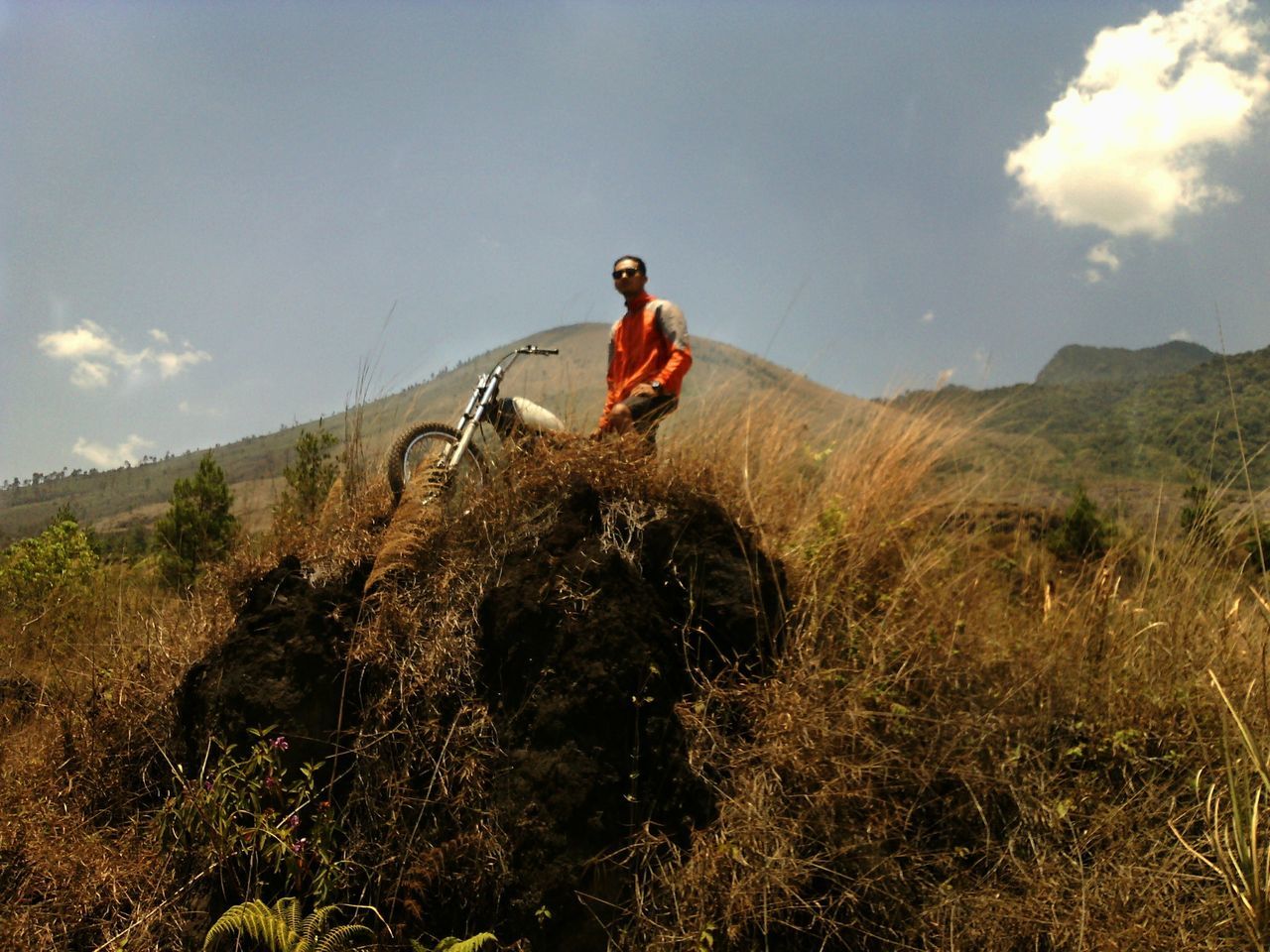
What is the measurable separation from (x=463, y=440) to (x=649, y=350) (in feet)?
4.49

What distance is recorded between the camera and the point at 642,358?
4.93 m

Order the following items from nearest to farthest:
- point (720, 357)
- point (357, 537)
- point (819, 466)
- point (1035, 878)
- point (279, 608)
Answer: point (1035, 878) < point (279, 608) < point (357, 537) < point (819, 466) < point (720, 357)

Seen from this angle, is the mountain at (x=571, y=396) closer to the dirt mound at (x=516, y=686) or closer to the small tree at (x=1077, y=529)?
the dirt mound at (x=516, y=686)

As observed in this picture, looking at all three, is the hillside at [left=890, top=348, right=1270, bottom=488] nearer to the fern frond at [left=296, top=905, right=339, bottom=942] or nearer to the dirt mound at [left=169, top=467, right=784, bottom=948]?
the dirt mound at [left=169, top=467, right=784, bottom=948]

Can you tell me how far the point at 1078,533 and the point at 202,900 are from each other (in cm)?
899

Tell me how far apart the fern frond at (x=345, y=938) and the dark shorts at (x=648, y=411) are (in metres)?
2.77

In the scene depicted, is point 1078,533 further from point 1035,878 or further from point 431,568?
point 431,568

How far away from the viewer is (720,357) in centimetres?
739

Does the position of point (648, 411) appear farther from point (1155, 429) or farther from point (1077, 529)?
point (1077, 529)

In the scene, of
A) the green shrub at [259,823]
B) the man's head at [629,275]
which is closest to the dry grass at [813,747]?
the green shrub at [259,823]

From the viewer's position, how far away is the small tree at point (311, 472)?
5785mm

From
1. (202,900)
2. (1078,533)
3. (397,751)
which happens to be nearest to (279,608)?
(397,751)

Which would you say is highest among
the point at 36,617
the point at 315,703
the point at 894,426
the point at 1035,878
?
the point at 894,426

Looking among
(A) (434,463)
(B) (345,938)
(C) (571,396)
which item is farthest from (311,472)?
(B) (345,938)
